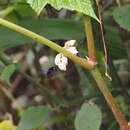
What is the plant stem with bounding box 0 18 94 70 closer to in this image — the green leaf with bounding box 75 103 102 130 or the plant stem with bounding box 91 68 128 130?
the plant stem with bounding box 91 68 128 130

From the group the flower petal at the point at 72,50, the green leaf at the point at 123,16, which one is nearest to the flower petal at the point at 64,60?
the flower petal at the point at 72,50

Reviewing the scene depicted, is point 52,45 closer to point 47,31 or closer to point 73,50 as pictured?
point 73,50

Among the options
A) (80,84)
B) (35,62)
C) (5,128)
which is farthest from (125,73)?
(5,128)

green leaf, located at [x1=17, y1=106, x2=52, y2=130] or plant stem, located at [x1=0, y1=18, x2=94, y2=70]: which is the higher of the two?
plant stem, located at [x1=0, y1=18, x2=94, y2=70]

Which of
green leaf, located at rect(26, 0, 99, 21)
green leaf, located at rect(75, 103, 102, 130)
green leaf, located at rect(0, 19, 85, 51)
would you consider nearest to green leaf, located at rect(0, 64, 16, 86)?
green leaf, located at rect(0, 19, 85, 51)

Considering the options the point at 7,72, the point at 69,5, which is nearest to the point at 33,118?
the point at 7,72

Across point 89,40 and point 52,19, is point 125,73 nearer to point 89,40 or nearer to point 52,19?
point 52,19

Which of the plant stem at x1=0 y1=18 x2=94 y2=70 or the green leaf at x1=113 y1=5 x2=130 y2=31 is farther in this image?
the green leaf at x1=113 y1=5 x2=130 y2=31
